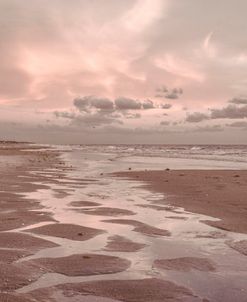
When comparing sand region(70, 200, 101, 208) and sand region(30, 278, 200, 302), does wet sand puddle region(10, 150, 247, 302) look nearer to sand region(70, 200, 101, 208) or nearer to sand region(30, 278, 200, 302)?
sand region(70, 200, 101, 208)

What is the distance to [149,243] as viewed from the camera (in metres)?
9.11

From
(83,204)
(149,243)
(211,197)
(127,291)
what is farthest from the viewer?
→ (211,197)

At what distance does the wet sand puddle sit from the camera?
6.71 meters

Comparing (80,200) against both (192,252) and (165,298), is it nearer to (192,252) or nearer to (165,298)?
(192,252)

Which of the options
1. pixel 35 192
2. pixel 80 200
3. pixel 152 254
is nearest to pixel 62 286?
pixel 152 254

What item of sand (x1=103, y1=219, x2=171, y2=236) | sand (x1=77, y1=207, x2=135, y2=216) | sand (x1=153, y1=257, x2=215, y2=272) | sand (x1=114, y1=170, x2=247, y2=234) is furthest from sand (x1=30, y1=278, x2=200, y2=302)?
sand (x1=77, y1=207, x2=135, y2=216)

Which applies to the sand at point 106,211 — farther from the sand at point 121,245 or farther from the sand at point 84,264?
the sand at point 84,264

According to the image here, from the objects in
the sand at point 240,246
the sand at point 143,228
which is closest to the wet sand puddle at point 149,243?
the sand at point 143,228

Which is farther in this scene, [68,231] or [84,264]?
[68,231]

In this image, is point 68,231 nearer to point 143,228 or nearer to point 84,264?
point 143,228

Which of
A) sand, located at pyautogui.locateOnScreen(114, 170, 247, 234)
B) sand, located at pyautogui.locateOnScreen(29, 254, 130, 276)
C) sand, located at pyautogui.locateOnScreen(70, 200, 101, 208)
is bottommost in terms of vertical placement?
sand, located at pyautogui.locateOnScreen(29, 254, 130, 276)

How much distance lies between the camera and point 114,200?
1502cm

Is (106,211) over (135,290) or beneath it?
over

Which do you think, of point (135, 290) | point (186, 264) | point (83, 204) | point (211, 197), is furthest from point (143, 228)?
point (211, 197)
